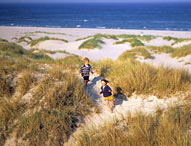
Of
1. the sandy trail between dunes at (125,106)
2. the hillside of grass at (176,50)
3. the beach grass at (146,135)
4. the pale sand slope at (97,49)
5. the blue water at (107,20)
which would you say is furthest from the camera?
the blue water at (107,20)

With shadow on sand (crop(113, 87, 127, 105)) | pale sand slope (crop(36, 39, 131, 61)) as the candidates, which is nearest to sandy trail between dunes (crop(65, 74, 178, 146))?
shadow on sand (crop(113, 87, 127, 105))

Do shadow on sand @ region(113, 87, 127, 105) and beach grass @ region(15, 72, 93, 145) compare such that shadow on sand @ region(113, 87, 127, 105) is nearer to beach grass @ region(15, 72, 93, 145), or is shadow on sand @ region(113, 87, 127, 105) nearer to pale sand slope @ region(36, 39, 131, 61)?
beach grass @ region(15, 72, 93, 145)

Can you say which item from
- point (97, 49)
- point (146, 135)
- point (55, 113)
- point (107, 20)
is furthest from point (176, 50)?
point (107, 20)

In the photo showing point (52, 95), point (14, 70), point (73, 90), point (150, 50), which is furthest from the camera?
point (150, 50)

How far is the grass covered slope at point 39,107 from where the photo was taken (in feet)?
11.9

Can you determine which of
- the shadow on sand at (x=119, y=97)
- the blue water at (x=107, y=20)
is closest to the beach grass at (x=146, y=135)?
the shadow on sand at (x=119, y=97)

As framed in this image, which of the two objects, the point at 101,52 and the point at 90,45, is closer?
the point at 101,52

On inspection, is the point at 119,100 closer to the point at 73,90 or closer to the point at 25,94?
the point at 73,90

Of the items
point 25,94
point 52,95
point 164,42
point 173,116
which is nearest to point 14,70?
point 25,94

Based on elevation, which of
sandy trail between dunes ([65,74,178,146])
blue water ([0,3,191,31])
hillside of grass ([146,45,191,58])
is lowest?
sandy trail between dunes ([65,74,178,146])

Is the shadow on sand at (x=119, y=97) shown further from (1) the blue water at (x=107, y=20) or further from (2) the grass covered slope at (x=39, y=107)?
(1) the blue water at (x=107, y=20)

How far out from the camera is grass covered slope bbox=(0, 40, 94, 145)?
3.63 meters

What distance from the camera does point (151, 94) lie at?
5.04 metres

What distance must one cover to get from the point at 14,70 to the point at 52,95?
2318 millimetres
